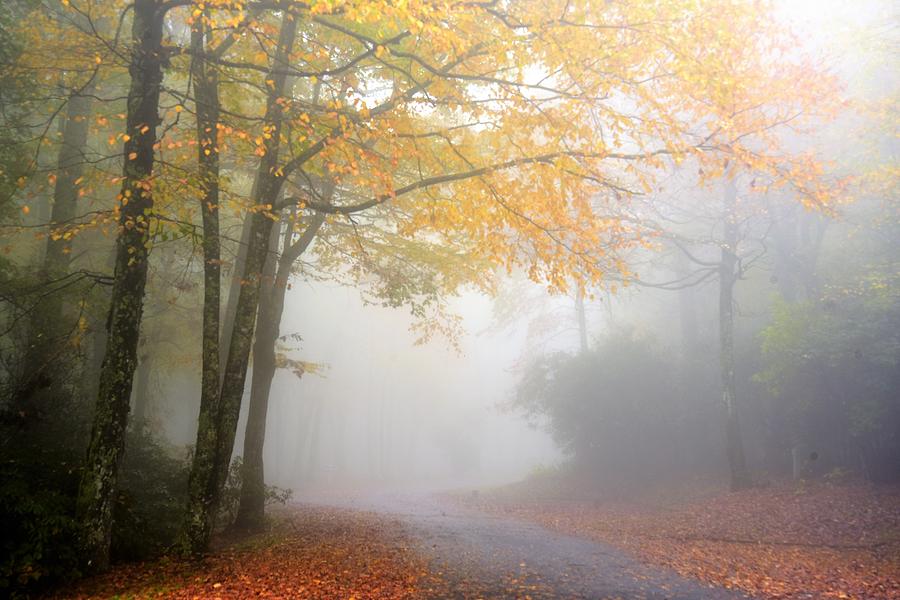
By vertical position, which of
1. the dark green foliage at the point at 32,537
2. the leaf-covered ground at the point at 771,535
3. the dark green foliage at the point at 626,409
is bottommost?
the leaf-covered ground at the point at 771,535

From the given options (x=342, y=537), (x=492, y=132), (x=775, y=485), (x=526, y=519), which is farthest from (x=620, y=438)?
(x=492, y=132)

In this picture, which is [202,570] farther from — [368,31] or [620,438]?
[620,438]

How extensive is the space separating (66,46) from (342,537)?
945cm

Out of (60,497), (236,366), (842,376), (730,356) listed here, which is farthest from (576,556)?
(842,376)

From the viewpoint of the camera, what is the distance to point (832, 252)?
1955 centimetres

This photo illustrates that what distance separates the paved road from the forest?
0.25 ft

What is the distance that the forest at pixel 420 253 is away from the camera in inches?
275

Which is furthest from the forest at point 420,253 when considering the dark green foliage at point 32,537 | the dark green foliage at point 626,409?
the dark green foliage at point 626,409

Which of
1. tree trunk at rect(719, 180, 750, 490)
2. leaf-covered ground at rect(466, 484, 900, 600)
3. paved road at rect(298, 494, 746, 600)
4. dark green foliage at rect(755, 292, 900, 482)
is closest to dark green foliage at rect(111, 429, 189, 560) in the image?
paved road at rect(298, 494, 746, 600)

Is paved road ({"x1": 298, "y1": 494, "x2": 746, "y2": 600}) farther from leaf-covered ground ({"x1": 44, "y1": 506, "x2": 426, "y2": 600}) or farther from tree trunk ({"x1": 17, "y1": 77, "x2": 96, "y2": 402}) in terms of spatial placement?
tree trunk ({"x1": 17, "y1": 77, "x2": 96, "y2": 402})

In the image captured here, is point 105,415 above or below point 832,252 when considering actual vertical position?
below

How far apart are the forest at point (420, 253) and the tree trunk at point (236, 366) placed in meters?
0.05

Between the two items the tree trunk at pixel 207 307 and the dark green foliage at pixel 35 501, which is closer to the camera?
the dark green foliage at pixel 35 501

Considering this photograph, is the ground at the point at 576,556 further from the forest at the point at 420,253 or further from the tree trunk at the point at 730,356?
the tree trunk at the point at 730,356
